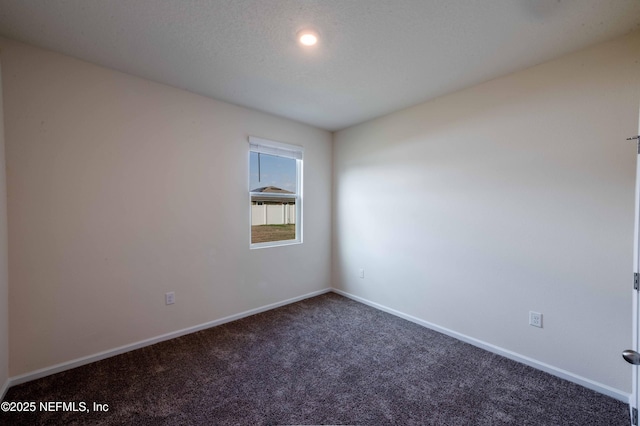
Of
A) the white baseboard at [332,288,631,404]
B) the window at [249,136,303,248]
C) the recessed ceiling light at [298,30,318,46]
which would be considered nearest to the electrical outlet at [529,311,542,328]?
the white baseboard at [332,288,631,404]

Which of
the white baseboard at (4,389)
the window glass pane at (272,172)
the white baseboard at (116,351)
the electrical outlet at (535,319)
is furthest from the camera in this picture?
the window glass pane at (272,172)

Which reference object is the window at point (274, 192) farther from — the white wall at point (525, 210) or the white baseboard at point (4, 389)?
the white baseboard at point (4, 389)

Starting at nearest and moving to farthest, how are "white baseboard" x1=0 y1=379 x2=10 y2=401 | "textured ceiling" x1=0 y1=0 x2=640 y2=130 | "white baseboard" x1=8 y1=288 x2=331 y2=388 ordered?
1. "textured ceiling" x1=0 y1=0 x2=640 y2=130
2. "white baseboard" x1=0 y1=379 x2=10 y2=401
3. "white baseboard" x1=8 y1=288 x2=331 y2=388

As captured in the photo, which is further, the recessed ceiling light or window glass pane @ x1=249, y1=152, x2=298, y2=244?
window glass pane @ x1=249, y1=152, x2=298, y2=244

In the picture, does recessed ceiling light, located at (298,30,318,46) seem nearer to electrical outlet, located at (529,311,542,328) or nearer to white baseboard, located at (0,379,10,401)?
electrical outlet, located at (529,311,542,328)

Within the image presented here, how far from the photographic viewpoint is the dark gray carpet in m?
1.66

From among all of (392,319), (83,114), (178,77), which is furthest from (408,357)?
(83,114)

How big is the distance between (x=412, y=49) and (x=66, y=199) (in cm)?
288

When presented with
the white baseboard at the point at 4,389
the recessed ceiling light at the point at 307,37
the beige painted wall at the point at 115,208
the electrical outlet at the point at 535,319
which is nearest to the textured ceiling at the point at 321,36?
the recessed ceiling light at the point at 307,37

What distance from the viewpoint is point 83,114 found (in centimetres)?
214

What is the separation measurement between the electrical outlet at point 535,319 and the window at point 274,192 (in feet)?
8.52

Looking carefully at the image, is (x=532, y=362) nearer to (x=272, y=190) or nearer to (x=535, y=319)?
(x=535, y=319)

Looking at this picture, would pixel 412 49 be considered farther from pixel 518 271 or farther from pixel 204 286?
pixel 204 286

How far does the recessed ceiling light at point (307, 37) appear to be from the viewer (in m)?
1.78
